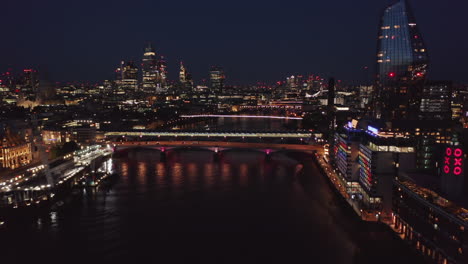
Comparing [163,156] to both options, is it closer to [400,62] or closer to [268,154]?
[268,154]

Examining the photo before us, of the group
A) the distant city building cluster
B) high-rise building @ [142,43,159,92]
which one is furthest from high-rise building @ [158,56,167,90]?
the distant city building cluster

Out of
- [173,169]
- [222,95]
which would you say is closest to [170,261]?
[173,169]

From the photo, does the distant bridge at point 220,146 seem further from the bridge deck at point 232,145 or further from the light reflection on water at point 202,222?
the light reflection on water at point 202,222

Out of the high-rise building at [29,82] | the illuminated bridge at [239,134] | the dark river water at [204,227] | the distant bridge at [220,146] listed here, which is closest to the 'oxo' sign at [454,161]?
the dark river water at [204,227]

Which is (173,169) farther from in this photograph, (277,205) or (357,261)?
(357,261)

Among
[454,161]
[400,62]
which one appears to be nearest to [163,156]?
[454,161]
